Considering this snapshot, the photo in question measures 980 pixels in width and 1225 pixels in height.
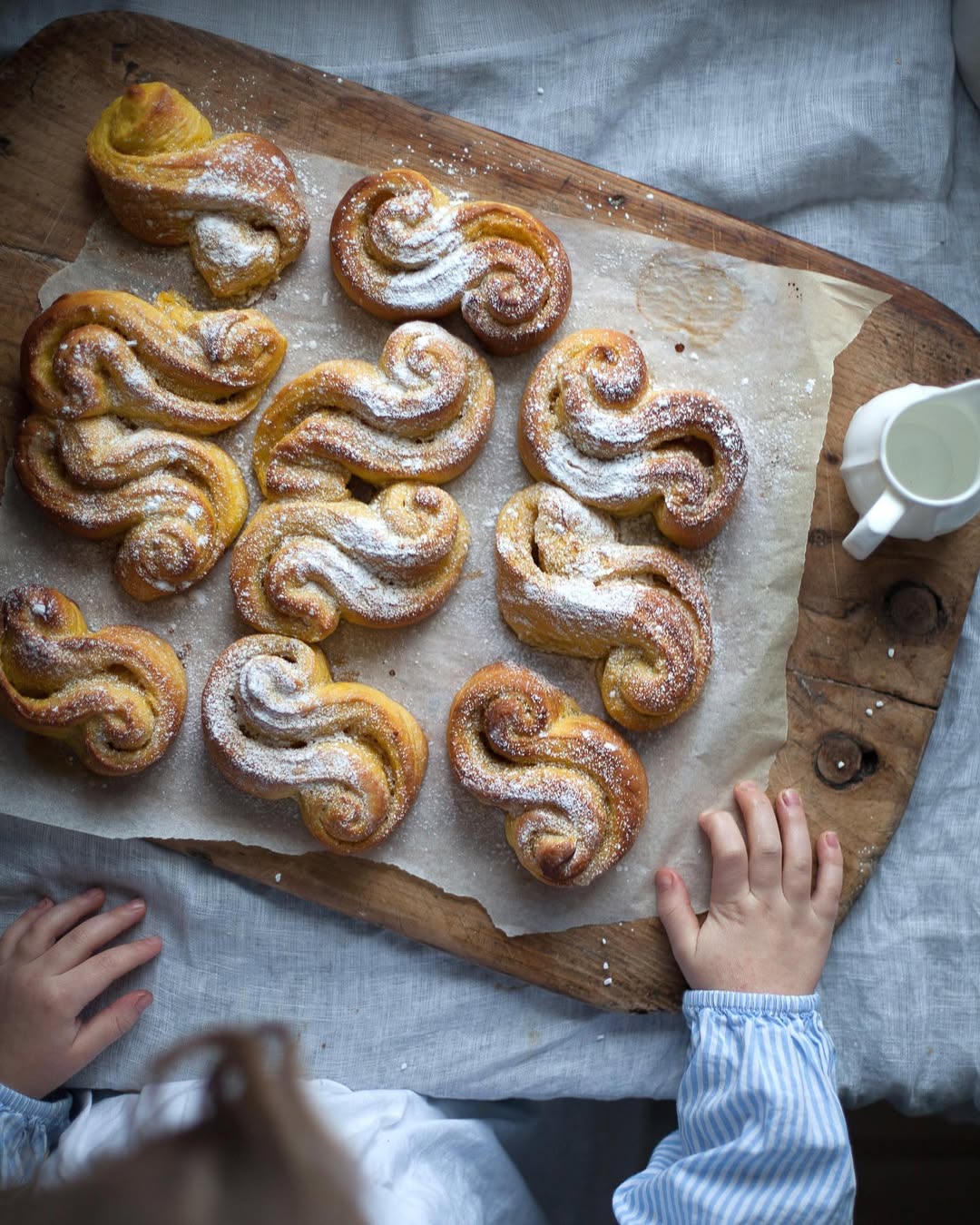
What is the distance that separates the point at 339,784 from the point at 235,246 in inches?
40.5

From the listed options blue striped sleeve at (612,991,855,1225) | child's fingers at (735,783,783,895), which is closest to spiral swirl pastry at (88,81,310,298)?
child's fingers at (735,783,783,895)

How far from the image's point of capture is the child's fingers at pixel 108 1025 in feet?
6.67

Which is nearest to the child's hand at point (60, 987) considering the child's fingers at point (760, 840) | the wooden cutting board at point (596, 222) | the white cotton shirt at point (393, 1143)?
the white cotton shirt at point (393, 1143)

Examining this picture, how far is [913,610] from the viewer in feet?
6.79

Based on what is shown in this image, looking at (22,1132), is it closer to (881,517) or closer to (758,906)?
(758,906)

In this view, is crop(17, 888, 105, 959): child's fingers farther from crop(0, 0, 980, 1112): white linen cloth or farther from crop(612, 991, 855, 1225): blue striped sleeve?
crop(612, 991, 855, 1225): blue striped sleeve

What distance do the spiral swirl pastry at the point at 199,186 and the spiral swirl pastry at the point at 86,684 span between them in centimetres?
70

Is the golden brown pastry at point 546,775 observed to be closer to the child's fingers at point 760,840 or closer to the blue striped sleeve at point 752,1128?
the child's fingers at point 760,840

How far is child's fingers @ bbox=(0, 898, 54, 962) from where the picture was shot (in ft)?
6.79

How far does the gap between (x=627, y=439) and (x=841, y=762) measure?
2.45 ft

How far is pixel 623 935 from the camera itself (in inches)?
80.0

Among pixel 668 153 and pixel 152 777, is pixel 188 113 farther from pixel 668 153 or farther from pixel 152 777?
pixel 152 777

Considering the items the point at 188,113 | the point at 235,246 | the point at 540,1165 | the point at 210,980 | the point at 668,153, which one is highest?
the point at 668,153

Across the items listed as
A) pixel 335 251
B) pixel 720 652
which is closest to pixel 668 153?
pixel 335 251
